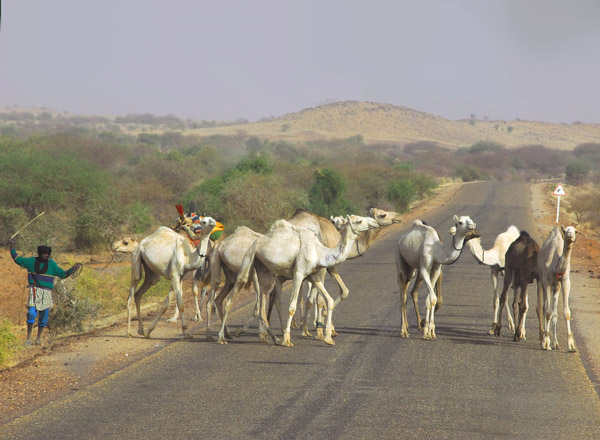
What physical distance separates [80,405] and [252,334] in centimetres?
481

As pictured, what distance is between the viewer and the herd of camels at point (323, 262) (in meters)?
12.3

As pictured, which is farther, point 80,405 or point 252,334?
point 252,334

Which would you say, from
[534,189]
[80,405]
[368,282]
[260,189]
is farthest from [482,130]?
[80,405]

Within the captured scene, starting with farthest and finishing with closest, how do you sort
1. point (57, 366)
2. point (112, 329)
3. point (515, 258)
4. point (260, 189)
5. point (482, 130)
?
point (482, 130) → point (260, 189) → point (112, 329) → point (515, 258) → point (57, 366)

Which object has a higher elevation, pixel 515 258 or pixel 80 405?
pixel 515 258

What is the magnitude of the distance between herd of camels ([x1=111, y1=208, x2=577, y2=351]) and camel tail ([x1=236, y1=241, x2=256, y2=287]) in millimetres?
15

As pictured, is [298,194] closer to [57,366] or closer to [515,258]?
[515,258]

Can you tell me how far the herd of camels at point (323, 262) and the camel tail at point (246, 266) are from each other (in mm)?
15

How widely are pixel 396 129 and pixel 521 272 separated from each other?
154m

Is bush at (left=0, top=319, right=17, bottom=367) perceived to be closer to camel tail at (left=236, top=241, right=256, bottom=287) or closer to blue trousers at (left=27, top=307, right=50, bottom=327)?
blue trousers at (left=27, top=307, right=50, bottom=327)

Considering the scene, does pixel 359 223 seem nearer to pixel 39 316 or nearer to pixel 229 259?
pixel 229 259

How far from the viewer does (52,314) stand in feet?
50.1

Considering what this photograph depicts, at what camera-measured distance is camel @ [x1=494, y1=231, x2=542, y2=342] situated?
12.8 metres

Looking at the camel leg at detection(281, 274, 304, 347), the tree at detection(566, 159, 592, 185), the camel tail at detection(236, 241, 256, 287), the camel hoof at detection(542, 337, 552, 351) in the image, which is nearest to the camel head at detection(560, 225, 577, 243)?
the camel hoof at detection(542, 337, 552, 351)
